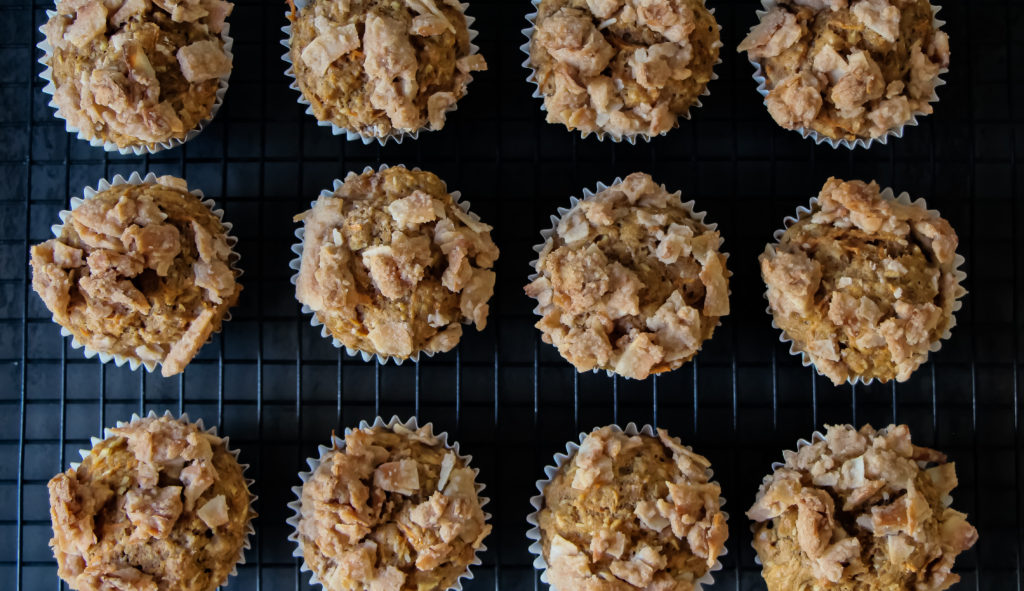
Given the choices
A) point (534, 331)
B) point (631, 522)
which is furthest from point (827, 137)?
point (631, 522)

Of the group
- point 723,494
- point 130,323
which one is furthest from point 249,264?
point 723,494

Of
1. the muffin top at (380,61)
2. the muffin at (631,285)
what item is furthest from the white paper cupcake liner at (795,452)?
the muffin top at (380,61)

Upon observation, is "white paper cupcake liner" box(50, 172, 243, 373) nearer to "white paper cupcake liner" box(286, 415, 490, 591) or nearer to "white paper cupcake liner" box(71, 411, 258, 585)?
"white paper cupcake liner" box(71, 411, 258, 585)

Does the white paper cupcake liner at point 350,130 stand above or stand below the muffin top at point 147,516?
above

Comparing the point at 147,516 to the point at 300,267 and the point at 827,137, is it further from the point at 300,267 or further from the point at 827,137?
the point at 827,137

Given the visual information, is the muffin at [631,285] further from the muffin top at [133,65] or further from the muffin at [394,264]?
the muffin top at [133,65]
